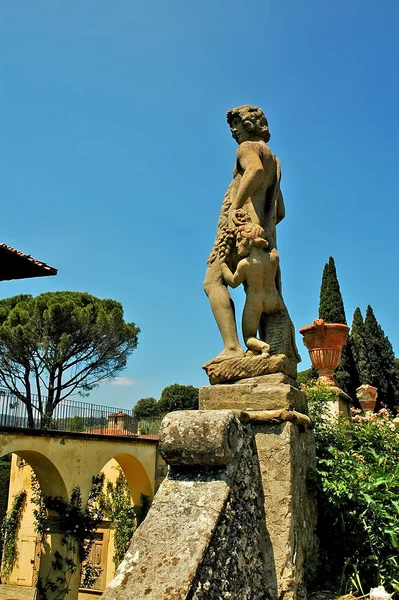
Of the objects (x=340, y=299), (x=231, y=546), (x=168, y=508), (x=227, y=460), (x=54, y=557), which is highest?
(x=340, y=299)

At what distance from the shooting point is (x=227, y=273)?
3305 millimetres

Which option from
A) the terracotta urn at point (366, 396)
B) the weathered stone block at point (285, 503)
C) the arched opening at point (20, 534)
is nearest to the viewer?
the weathered stone block at point (285, 503)

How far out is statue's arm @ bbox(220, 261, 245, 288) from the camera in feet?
10.7

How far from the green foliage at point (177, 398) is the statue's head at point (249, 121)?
42.2 metres

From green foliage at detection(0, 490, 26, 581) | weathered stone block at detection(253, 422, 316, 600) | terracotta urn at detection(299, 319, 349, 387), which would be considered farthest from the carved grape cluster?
green foliage at detection(0, 490, 26, 581)

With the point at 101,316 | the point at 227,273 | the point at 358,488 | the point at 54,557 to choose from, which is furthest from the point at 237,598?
the point at 101,316

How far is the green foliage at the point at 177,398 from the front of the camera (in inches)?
1796

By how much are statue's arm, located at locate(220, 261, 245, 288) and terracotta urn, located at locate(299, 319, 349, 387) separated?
572cm

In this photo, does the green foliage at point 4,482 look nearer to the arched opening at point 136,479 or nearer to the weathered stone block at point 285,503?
the arched opening at point 136,479

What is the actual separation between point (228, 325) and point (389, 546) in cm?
149

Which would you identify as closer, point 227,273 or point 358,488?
point 358,488

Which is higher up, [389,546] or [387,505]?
[387,505]

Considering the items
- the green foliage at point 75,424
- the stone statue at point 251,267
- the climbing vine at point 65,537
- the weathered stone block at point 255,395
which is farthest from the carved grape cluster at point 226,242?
the green foliage at point 75,424

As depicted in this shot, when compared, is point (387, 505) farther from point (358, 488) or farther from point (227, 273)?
point (227, 273)
